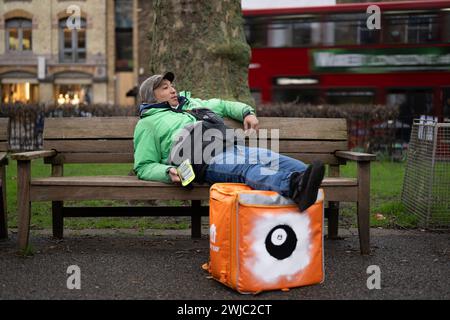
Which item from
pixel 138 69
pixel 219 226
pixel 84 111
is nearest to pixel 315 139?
pixel 219 226

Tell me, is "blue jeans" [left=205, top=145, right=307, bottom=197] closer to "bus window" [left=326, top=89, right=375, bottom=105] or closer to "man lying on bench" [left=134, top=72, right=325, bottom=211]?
"man lying on bench" [left=134, top=72, right=325, bottom=211]

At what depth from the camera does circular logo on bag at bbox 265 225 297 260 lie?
10.6 feet

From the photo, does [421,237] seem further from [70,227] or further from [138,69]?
[138,69]

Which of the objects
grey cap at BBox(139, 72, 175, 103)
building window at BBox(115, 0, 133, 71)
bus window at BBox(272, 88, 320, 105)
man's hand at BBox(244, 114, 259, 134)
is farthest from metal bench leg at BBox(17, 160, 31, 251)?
building window at BBox(115, 0, 133, 71)

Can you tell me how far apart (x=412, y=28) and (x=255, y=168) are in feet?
37.6

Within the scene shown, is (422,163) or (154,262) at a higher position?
(422,163)

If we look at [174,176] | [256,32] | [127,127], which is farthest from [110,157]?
[256,32]

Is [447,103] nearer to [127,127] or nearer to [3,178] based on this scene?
[127,127]

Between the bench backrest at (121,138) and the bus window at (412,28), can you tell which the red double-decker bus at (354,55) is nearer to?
the bus window at (412,28)

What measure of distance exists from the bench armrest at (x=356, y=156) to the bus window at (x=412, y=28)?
400 inches

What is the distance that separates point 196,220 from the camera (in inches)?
184

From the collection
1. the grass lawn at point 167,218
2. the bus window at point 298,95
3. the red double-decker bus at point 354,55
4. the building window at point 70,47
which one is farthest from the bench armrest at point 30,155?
the building window at point 70,47

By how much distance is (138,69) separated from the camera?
33312mm

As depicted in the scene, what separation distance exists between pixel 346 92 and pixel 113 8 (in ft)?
73.4
